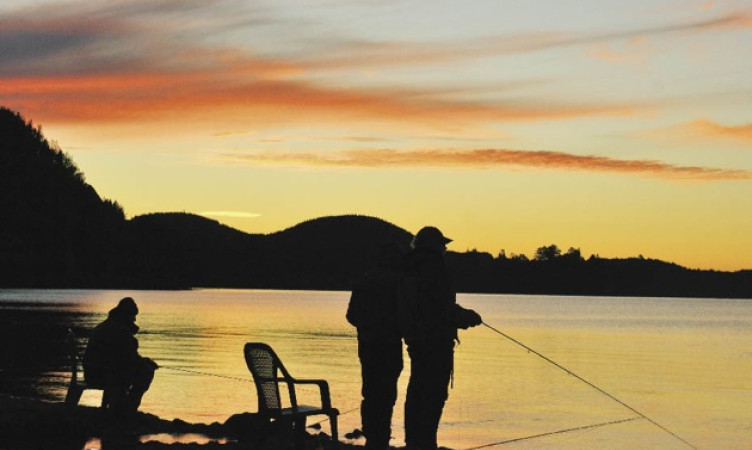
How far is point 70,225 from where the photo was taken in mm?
178125

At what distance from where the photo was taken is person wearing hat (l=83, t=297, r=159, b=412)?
13.4 meters

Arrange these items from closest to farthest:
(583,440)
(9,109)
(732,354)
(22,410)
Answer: (22,410) → (583,440) → (732,354) → (9,109)

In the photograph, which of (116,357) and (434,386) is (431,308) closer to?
(434,386)

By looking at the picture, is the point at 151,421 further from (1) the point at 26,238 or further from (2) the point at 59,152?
(2) the point at 59,152

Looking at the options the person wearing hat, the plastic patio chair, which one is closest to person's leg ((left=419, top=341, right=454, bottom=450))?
the plastic patio chair

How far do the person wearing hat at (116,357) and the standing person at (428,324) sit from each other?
13.6ft

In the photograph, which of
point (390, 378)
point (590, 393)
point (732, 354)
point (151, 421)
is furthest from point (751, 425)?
point (732, 354)

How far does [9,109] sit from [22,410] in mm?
186311

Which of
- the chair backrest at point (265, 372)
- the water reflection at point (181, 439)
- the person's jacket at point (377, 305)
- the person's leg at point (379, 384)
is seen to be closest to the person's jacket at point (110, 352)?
the water reflection at point (181, 439)

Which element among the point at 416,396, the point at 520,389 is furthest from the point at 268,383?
the point at 520,389

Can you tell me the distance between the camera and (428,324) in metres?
10.4

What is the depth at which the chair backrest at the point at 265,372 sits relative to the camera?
36.0 ft

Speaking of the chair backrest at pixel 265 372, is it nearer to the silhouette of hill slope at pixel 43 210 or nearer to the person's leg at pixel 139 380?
the person's leg at pixel 139 380

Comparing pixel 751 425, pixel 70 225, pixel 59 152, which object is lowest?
pixel 751 425
